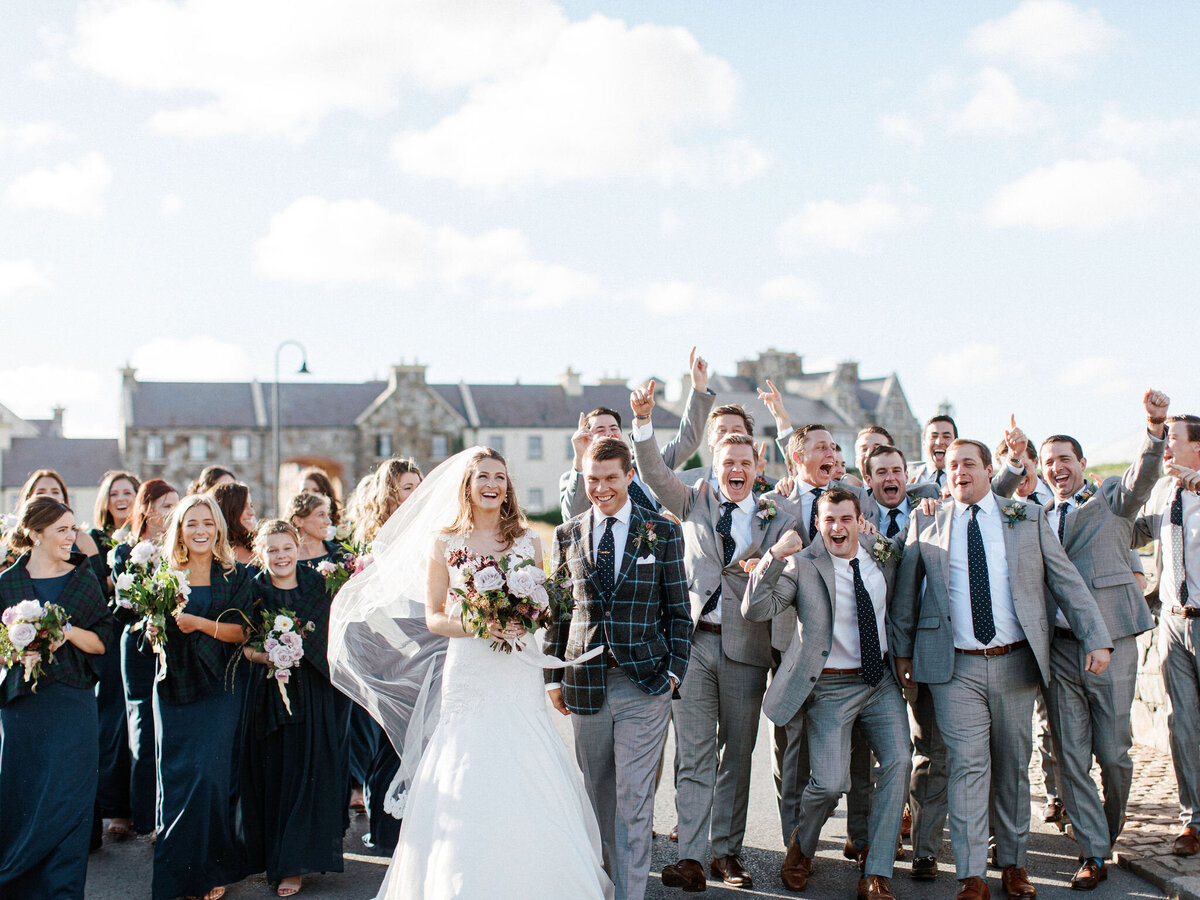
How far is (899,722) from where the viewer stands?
19.9 ft

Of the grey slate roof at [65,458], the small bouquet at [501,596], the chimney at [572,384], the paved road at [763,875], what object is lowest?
the paved road at [763,875]

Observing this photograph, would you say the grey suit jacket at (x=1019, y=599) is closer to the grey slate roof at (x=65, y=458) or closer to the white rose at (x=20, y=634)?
the white rose at (x=20, y=634)

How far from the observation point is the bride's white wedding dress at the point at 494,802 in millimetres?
5070

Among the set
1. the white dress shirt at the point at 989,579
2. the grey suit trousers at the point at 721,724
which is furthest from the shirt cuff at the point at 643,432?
the white dress shirt at the point at 989,579

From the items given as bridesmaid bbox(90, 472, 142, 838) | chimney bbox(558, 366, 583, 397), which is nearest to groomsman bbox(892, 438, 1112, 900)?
bridesmaid bbox(90, 472, 142, 838)

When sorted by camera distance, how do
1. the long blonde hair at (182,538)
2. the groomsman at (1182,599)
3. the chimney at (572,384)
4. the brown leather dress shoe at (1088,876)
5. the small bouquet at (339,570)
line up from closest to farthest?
the brown leather dress shoe at (1088,876), the long blonde hair at (182,538), the groomsman at (1182,599), the small bouquet at (339,570), the chimney at (572,384)

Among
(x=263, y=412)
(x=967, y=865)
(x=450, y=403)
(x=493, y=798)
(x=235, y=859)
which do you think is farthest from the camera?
(x=450, y=403)

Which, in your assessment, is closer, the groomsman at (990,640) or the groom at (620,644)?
the groom at (620,644)

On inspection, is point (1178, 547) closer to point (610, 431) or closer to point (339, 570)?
point (610, 431)

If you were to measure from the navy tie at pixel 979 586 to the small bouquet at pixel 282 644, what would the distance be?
401 cm

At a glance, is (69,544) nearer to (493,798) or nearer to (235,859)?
(235,859)

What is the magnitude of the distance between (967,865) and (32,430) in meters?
74.3

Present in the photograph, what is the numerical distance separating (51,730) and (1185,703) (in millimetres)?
6933

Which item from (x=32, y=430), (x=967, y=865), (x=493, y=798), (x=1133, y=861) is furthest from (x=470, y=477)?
(x=32, y=430)
